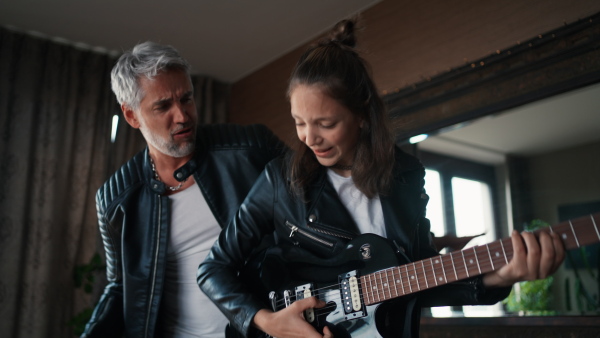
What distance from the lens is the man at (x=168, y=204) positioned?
1.81 metres

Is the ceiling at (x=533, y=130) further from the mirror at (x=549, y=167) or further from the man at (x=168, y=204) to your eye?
the man at (x=168, y=204)

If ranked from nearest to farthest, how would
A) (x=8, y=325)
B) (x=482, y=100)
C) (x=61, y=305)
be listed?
(x=482, y=100) → (x=8, y=325) → (x=61, y=305)

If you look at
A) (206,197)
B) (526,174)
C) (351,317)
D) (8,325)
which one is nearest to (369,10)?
(526,174)

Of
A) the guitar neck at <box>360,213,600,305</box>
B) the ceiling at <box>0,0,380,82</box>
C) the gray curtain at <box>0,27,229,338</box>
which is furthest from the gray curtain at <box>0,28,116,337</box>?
the guitar neck at <box>360,213,600,305</box>

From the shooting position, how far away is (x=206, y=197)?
6.01 feet

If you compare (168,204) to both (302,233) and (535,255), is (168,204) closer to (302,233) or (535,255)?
(302,233)

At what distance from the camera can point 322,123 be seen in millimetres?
1307

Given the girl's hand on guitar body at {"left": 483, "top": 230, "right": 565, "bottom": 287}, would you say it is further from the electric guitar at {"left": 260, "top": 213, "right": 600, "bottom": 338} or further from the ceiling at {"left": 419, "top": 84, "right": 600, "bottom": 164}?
the ceiling at {"left": 419, "top": 84, "right": 600, "bottom": 164}

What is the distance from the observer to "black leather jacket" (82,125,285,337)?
181 cm

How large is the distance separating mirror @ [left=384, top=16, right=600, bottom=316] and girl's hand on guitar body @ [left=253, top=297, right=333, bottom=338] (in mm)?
1714

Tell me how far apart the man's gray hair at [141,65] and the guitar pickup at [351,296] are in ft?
3.49

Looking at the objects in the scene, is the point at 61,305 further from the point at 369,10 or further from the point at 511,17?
the point at 511,17

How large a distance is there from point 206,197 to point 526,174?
5.63ft

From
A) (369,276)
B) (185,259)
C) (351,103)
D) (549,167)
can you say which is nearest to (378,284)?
(369,276)
